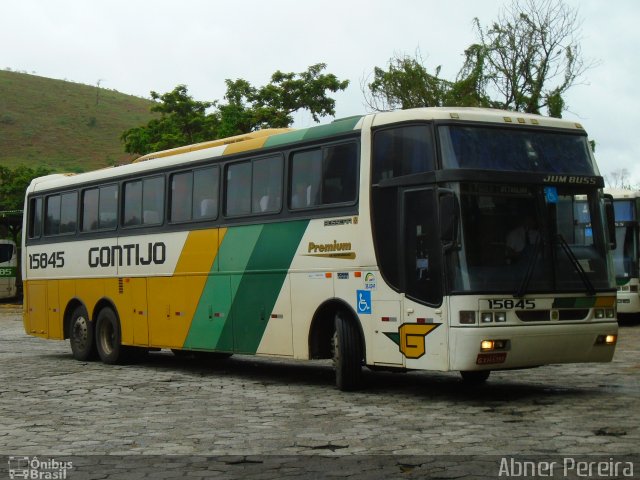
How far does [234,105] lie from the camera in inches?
1903

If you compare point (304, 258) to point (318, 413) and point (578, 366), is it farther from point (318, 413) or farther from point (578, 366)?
point (578, 366)

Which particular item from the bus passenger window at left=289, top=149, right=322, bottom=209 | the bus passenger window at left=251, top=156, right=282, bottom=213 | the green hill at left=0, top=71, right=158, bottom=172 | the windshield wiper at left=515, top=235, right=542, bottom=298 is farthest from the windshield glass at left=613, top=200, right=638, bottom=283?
the green hill at left=0, top=71, right=158, bottom=172

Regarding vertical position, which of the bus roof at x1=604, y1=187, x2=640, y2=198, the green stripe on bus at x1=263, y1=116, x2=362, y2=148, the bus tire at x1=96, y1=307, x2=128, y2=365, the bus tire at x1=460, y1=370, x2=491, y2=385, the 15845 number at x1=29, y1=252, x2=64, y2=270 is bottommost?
the bus tire at x1=460, y1=370, x2=491, y2=385

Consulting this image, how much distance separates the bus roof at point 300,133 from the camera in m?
12.3

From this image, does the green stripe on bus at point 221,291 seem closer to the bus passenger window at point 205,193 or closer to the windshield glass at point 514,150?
the bus passenger window at point 205,193

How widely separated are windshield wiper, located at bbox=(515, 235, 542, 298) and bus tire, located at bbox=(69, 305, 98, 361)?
9.92 m

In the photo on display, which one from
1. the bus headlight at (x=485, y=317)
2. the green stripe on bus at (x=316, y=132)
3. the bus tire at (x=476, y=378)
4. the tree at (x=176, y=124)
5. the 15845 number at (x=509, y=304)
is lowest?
the bus tire at (x=476, y=378)

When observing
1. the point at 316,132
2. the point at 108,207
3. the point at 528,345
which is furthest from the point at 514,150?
the point at 108,207

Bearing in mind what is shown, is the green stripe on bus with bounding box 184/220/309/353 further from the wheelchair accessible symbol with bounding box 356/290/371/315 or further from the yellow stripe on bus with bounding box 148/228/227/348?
the wheelchair accessible symbol with bounding box 356/290/371/315

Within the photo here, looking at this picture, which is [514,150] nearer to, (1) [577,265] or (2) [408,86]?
(1) [577,265]

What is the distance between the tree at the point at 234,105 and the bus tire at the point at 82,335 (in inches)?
1121

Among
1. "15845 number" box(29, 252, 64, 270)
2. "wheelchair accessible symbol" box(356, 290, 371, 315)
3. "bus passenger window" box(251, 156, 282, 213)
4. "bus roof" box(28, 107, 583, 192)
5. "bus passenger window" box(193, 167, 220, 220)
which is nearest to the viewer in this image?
"bus roof" box(28, 107, 583, 192)

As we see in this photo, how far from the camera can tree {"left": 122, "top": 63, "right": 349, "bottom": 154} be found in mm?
48844

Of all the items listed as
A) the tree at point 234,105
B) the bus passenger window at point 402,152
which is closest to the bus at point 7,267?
the tree at point 234,105
